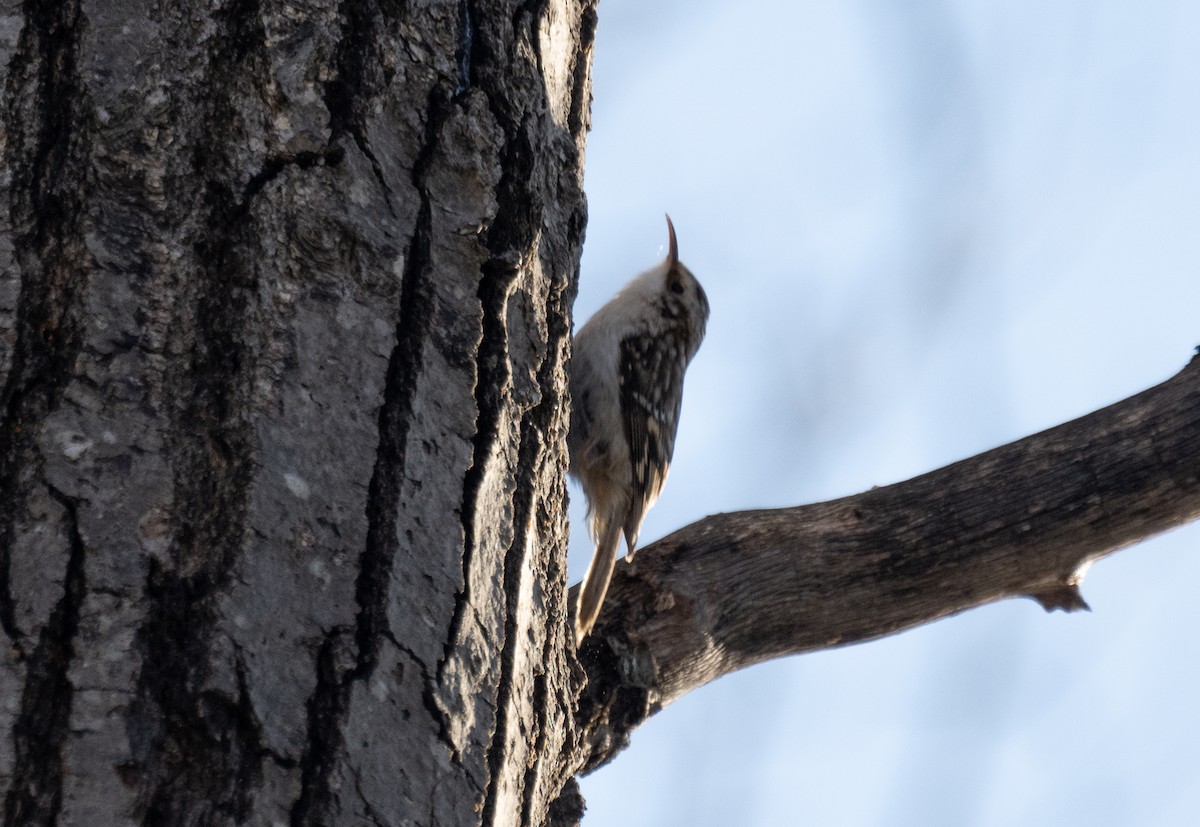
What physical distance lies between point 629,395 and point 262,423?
2.64 metres

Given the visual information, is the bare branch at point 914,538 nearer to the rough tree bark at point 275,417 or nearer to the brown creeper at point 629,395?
the rough tree bark at point 275,417

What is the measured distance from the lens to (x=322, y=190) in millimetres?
1179

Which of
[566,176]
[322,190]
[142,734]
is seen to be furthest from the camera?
[566,176]

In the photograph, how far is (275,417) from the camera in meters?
1.09

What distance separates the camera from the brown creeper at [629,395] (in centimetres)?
360

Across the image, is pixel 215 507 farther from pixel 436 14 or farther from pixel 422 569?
pixel 436 14

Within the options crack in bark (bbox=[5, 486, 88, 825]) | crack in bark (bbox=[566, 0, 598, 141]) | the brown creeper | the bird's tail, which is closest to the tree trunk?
crack in bark (bbox=[5, 486, 88, 825])

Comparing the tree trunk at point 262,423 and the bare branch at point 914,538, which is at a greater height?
the bare branch at point 914,538

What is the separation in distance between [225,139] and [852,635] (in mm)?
1337

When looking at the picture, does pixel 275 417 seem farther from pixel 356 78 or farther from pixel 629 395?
pixel 629 395

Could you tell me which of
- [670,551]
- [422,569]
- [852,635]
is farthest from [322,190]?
[852,635]

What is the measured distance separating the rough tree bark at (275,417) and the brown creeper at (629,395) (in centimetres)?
206

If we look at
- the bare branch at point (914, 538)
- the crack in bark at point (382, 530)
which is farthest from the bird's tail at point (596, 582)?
the crack in bark at point (382, 530)

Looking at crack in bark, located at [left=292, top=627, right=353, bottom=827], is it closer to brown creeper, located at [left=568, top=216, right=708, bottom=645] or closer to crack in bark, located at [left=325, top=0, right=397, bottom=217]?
crack in bark, located at [left=325, top=0, right=397, bottom=217]
